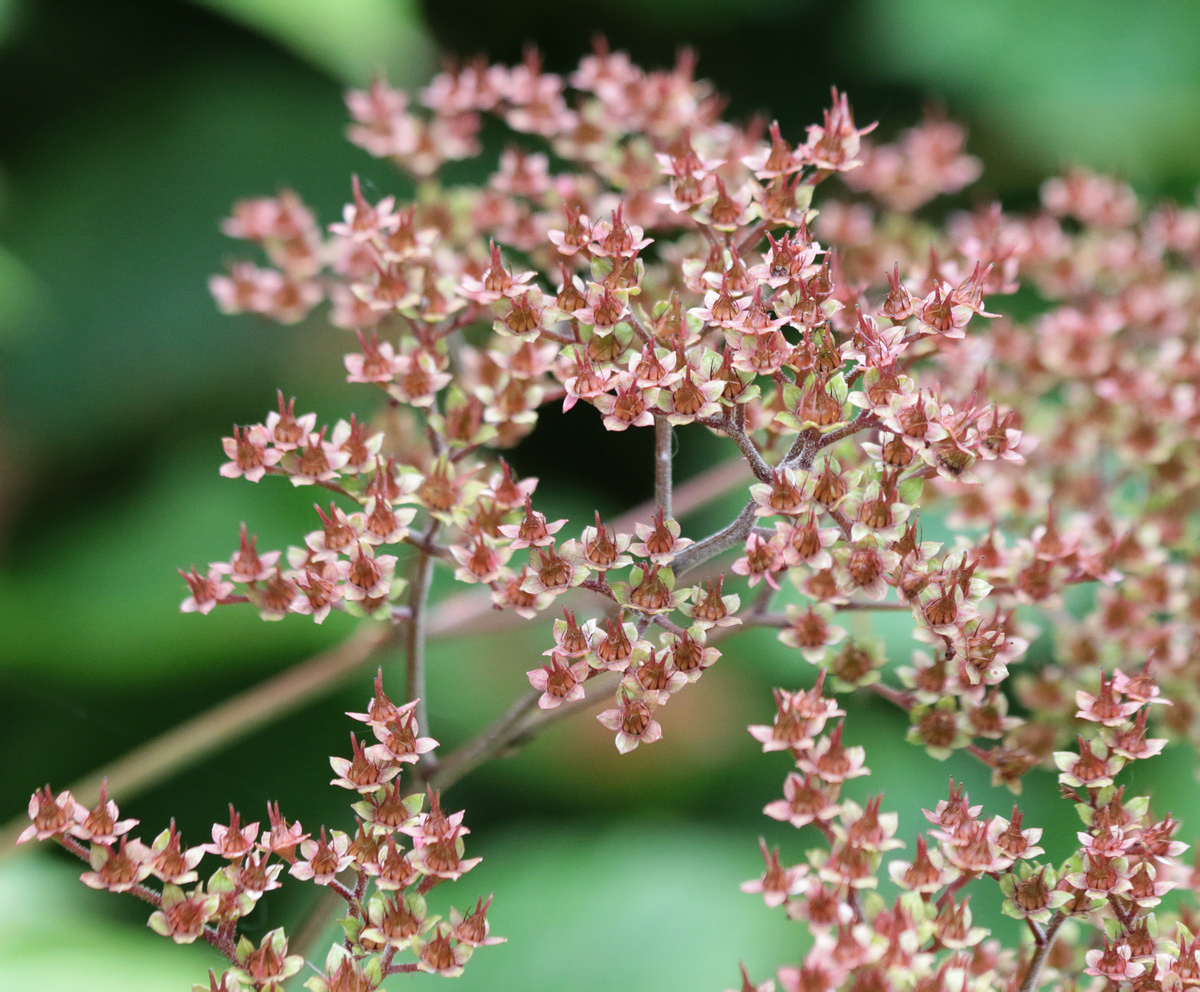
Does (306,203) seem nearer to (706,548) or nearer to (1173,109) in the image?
(1173,109)

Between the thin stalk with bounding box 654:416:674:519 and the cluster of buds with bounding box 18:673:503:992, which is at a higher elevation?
the thin stalk with bounding box 654:416:674:519

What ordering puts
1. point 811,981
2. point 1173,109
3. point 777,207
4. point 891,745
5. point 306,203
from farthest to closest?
point 306,203 < point 1173,109 < point 891,745 < point 777,207 < point 811,981

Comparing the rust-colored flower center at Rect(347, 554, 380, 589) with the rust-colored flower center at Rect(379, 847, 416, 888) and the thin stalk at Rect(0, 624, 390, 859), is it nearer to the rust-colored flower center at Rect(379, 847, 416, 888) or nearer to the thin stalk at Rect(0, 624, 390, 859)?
the rust-colored flower center at Rect(379, 847, 416, 888)

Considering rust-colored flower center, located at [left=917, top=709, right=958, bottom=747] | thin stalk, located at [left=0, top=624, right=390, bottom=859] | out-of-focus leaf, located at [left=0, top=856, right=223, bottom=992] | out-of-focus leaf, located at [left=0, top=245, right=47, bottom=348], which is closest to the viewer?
rust-colored flower center, located at [left=917, top=709, right=958, bottom=747]

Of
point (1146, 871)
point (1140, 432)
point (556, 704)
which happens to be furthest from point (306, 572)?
point (1140, 432)

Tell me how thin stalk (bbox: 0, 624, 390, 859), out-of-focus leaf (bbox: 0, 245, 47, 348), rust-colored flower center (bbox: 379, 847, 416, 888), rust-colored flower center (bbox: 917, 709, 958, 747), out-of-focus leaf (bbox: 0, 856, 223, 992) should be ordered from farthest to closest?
out-of-focus leaf (bbox: 0, 245, 47, 348) → out-of-focus leaf (bbox: 0, 856, 223, 992) → thin stalk (bbox: 0, 624, 390, 859) → rust-colored flower center (bbox: 917, 709, 958, 747) → rust-colored flower center (bbox: 379, 847, 416, 888)

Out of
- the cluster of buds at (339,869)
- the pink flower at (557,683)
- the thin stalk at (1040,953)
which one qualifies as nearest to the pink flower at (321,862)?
the cluster of buds at (339,869)

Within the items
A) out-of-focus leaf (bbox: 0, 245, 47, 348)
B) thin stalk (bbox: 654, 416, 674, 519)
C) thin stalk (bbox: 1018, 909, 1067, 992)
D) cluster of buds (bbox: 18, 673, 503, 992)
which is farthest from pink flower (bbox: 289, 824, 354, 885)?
out-of-focus leaf (bbox: 0, 245, 47, 348)
